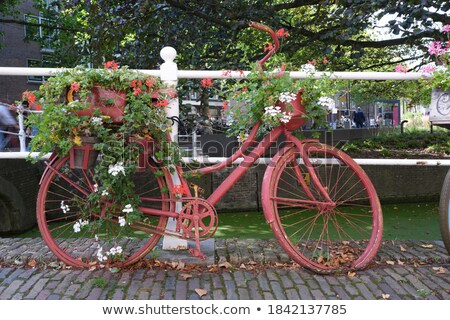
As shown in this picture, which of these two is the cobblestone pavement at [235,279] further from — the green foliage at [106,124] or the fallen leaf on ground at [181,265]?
the green foliage at [106,124]

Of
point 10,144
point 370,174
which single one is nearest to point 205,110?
point 370,174

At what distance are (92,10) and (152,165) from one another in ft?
17.2

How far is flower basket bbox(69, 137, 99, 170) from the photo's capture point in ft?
8.27

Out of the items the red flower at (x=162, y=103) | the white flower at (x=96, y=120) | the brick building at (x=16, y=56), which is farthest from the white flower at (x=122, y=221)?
the brick building at (x=16, y=56)

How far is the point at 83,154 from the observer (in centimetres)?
254

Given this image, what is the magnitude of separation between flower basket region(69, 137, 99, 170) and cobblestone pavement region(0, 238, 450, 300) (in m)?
0.69

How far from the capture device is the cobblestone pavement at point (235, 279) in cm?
237

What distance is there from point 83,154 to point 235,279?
1.18 m

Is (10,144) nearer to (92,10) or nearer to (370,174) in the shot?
(92,10)

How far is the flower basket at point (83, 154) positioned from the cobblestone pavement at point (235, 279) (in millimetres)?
686

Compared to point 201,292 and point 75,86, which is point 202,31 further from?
point 201,292

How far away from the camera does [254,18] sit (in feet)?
21.2

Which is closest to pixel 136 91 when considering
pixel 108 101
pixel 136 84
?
pixel 136 84

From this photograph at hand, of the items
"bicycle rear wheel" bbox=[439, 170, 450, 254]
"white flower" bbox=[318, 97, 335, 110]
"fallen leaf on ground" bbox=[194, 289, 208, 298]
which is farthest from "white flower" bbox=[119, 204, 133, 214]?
"bicycle rear wheel" bbox=[439, 170, 450, 254]
